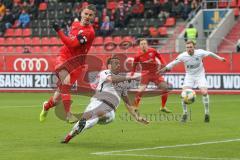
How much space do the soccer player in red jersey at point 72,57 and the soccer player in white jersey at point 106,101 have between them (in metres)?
1.63

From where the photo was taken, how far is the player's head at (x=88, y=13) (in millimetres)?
14836

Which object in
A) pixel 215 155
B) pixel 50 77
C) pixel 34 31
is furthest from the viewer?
pixel 34 31

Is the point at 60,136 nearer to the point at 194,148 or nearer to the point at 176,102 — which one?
the point at 194,148

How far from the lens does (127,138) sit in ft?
49.4

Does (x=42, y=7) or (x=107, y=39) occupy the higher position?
(x=42, y=7)

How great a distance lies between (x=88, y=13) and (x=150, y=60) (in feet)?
29.3

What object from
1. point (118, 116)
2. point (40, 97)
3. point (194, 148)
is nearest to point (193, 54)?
point (118, 116)

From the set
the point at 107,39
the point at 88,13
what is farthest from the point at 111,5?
the point at 88,13

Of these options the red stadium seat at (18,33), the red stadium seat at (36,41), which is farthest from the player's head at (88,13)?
the red stadium seat at (18,33)

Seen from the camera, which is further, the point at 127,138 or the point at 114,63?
the point at 127,138

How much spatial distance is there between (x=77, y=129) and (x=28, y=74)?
805 inches

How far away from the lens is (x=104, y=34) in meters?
38.3

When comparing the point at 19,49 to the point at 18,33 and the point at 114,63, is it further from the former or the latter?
the point at 114,63

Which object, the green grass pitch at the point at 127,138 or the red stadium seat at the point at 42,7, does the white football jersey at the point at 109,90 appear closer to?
the green grass pitch at the point at 127,138
